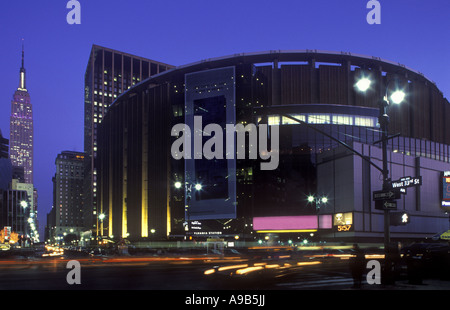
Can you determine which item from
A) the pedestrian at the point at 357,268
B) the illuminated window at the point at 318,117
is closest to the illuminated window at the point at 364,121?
the illuminated window at the point at 318,117

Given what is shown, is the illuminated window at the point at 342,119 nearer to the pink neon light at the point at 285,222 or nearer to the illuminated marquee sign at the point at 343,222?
the pink neon light at the point at 285,222

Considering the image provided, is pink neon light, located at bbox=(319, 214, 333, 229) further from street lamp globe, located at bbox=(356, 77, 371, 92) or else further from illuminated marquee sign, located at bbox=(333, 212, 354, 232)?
street lamp globe, located at bbox=(356, 77, 371, 92)

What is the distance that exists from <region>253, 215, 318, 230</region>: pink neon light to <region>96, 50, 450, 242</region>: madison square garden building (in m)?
0.20

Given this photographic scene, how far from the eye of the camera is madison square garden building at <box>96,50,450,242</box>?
226 feet

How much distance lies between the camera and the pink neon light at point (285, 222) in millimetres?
75312

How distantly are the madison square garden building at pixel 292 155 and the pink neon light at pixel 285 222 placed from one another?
0.20 metres

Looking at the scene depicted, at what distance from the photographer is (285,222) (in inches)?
3103

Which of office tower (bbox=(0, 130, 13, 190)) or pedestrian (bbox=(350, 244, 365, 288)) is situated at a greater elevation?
office tower (bbox=(0, 130, 13, 190))

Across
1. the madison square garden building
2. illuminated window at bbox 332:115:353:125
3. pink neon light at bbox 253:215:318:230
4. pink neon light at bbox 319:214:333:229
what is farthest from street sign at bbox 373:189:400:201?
illuminated window at bbox 332:115:353:125

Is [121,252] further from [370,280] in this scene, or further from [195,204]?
[195,204]

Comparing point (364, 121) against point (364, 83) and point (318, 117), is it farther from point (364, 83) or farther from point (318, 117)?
point (364, 83)

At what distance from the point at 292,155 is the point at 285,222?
12.4 metres
